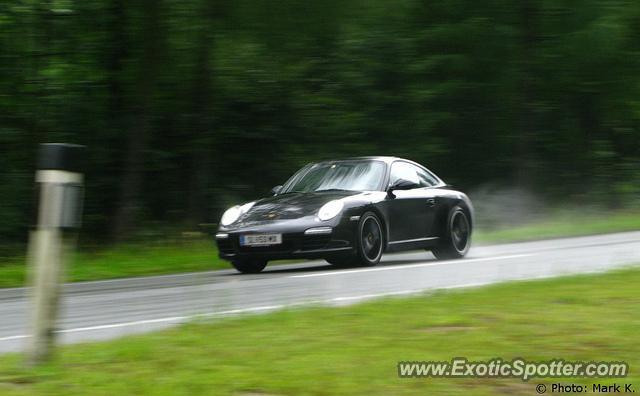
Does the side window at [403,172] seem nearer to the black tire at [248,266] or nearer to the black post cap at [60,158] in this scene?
the black tire at [248,266]

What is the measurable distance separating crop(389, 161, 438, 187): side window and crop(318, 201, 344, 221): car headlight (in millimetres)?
1304

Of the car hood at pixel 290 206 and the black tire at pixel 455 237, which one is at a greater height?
the car hood at pixel 290 206

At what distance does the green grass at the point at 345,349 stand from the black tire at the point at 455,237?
283 inches

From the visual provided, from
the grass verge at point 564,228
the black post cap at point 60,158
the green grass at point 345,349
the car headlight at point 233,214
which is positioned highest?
the black post cap at point 60,158

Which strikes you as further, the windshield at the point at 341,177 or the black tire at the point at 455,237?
the black tire at the point at 455,237

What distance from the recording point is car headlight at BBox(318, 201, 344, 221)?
13500 millimetres

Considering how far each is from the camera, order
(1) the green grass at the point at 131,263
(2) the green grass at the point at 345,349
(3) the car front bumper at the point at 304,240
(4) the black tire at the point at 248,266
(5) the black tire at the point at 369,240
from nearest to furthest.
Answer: (2) the green grass at the point at 345,349 < (3) the car front bumper at the point at 304,240 < (5) the black tire at the point at 369,240 < (4) the black tire at the point at 248,266 < (1) the green grass at the point at 131,263

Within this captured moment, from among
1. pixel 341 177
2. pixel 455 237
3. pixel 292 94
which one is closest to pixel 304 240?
pixel 341 177

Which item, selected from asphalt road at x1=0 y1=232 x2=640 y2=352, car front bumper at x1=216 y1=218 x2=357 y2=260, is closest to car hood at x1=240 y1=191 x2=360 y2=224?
car front bumper at x1=216 y1=218 x2=357 y2=260

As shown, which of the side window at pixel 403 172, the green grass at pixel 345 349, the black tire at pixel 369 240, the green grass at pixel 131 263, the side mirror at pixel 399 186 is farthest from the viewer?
the side window at pixel 403 172

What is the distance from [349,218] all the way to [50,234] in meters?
7.87

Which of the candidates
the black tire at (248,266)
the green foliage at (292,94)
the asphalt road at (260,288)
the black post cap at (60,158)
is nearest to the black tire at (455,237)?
the asphalt road at (260,288)

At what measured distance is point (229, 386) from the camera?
543 cm

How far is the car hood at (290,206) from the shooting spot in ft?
44.8
